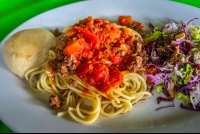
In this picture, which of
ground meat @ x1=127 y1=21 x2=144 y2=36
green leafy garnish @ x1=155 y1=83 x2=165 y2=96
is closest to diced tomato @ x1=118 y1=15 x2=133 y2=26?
ground meat @ x1=127 y1=21 x2=144 y2=36

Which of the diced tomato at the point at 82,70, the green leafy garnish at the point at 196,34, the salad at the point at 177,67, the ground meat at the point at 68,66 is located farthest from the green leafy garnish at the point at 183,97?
the ground meat at the point at 68,66

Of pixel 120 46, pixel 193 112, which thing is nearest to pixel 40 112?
pixel 120 46

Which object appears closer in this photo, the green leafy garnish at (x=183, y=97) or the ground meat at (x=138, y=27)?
the green leafy garnish at (x=183, y=97)

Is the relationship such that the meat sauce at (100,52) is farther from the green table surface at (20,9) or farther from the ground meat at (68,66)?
the green table surface at (20,9)

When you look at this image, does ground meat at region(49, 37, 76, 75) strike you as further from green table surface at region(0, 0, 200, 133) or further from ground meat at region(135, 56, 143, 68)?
green table surface at region(0, 0, 200, 133)

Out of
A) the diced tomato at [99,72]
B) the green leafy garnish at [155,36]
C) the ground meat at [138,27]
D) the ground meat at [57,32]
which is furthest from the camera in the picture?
the ground meat at [57,32]

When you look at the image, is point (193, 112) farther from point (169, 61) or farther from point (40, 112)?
point (40, 112)

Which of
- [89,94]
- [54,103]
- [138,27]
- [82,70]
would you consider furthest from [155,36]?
[54,103]
